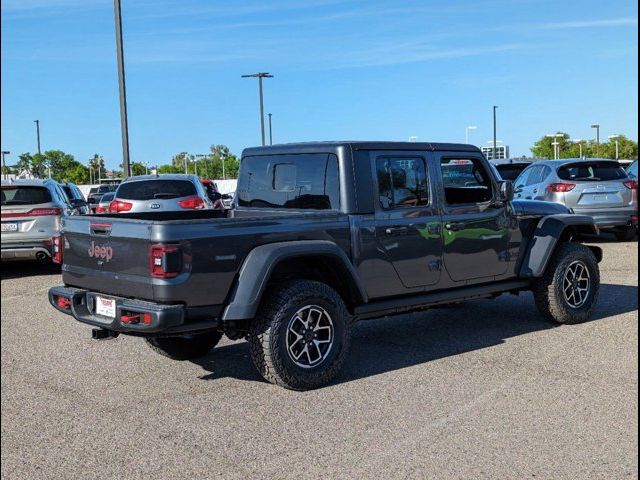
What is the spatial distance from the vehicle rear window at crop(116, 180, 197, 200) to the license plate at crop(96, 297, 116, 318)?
849 cm

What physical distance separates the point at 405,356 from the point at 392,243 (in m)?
1.01

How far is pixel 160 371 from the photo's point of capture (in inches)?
240

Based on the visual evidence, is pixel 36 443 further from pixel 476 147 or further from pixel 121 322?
pixel 476 147

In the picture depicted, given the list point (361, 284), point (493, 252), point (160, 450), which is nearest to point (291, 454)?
point (160, 450)

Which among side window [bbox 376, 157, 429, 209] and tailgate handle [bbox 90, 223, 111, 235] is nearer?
tailgate handle [bbox 90, 223, 111, 235]

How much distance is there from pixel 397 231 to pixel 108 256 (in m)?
2.22

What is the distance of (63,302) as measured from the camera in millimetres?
5852

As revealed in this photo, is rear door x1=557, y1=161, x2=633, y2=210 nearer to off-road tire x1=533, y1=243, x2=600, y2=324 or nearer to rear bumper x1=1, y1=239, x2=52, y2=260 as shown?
off-road tire x1=533, y1=243, x2=600, y2=324

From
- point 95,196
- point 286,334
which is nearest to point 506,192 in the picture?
point 286,334

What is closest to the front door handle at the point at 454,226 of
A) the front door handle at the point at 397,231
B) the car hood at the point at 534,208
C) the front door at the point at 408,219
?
the front door at the point at 408,219

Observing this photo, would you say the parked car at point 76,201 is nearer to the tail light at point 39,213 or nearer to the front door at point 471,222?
the tail light at point 39,213

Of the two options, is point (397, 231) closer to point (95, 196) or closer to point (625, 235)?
point (625, 235)

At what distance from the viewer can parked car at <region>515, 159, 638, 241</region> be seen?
545 inches

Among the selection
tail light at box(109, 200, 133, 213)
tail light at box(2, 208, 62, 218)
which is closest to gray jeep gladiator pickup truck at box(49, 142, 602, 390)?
tail light at box(2, 208, 62, 218)
